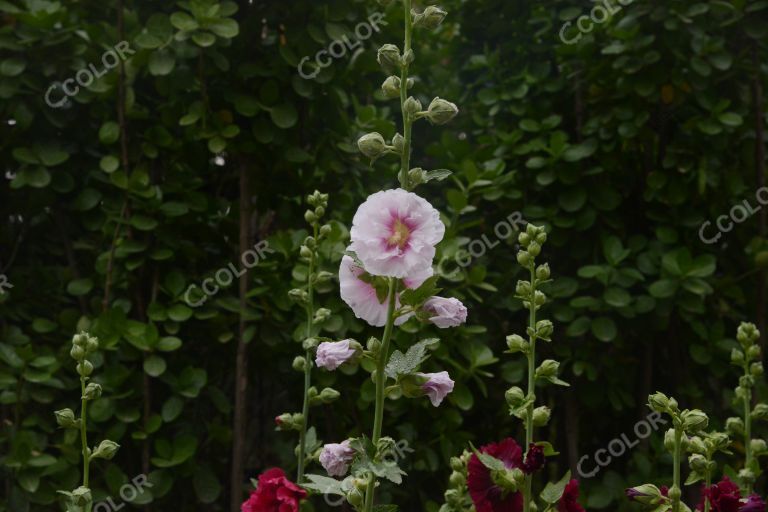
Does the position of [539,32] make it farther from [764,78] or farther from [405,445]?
[405,445]

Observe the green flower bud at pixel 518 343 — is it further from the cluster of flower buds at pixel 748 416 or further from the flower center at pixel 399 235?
the cluster of flower buds at pixel 748 416

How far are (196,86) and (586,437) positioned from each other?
4.46 feet

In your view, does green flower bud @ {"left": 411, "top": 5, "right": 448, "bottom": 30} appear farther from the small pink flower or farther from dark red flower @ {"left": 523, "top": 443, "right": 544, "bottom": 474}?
dark red flower @ {"left": 523, "top": 443, "right": 544, "bottom": 474}

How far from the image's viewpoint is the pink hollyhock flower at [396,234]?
2.86ft

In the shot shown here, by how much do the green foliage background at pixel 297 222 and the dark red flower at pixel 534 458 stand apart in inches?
30.6

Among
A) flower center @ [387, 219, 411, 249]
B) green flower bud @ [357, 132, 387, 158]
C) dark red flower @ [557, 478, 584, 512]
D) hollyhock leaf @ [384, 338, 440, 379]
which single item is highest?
green flower bud @ [357, 132, 387, 158]

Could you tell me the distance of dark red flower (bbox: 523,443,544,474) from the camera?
993 mm

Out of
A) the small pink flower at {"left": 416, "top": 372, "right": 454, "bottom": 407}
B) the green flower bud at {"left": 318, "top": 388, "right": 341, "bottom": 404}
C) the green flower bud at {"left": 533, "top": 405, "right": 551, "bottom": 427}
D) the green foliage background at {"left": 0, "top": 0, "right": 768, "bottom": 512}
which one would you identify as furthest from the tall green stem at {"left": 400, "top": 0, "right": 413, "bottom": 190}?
the green foliage background at {"left": 0, "top": 0, "right": 768, "bottom": 512}

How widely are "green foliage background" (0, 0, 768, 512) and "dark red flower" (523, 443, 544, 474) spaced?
0.78 meters

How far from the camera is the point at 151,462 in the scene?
1.81 metres

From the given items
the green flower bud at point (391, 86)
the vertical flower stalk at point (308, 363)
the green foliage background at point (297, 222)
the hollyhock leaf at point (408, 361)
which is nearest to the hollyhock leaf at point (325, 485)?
the hollyhock leaf at point (408, 361)

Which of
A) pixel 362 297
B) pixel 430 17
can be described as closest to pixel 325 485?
pixel 362 297

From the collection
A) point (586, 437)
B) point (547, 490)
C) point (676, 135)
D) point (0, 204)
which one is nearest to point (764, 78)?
point (676, 135)

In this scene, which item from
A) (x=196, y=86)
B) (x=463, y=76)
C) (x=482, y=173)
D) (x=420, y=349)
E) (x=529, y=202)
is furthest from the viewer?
(x=463, y=76)
